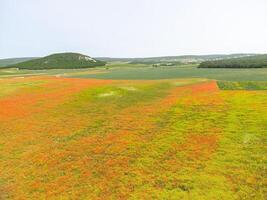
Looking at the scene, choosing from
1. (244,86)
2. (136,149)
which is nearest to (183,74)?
(244,86)

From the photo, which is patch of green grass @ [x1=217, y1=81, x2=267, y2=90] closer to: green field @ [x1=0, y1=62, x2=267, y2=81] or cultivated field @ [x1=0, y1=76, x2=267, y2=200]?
green field @ [x1=0, y1=62, x2=267, y2=81]

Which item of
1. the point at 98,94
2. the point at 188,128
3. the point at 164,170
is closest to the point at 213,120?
the point at 188,128

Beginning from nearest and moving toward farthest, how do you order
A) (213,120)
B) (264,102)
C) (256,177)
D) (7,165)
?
(256,177), (7,165), (213,120), (264,102)

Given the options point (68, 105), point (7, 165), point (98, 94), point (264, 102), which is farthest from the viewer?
point (98, 94)

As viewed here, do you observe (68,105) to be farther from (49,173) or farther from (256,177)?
(256,177)

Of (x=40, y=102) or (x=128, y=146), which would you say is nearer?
(x=128, y=146)

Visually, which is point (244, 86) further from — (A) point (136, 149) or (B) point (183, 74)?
(A) point (136, 149)

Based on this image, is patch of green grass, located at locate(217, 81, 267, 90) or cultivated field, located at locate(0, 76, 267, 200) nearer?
cultivated field, located at locate(0, 76, 267, 200)

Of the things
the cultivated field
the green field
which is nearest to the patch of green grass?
the green field
